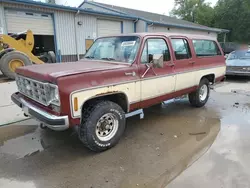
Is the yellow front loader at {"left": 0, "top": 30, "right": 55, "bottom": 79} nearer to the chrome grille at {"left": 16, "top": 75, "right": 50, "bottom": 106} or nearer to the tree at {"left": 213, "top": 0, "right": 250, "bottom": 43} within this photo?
the chrome grille at {"left": 16, "top": 75, "right": 50, "bottom": 106}

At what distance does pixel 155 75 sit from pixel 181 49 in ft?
4.20

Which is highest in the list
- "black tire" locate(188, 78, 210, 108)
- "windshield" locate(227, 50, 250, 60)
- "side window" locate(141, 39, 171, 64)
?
"side window" locate(141, 39, 171, 64)

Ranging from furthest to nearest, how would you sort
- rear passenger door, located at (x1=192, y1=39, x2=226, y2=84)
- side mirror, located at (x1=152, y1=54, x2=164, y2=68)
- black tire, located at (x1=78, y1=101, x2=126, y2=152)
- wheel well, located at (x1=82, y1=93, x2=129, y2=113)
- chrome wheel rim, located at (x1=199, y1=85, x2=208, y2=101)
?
chrome wheel rim, located at (x1=199, y1=85, x2=208, y2=101)
rear passenger door, located at (x1=192, y1=39, x2=226, y2=84)
side mirror, located at (x1=152, y1=54, x2=164, y2=68)
wheel well, located at (x1=82, y1=93, x2=129, y2=113)
black tire, located at (x1=78, y1=101, x2=126, y2=152)

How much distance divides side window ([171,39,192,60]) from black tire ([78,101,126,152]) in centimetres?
212

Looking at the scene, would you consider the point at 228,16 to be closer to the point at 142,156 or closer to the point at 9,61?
the point at 9,61

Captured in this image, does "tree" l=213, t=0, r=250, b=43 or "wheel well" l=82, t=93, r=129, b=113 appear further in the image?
"tree" l=213, t=0, r=250, b=43

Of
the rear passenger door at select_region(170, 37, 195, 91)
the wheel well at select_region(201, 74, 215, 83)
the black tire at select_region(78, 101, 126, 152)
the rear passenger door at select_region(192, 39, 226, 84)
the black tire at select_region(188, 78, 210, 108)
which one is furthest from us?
the wheel well at select_region(201, 74, 215, 83)

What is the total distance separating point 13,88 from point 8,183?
535cm

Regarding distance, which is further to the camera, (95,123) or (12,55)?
(12,55)

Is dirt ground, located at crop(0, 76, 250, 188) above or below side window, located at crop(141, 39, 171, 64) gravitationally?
below

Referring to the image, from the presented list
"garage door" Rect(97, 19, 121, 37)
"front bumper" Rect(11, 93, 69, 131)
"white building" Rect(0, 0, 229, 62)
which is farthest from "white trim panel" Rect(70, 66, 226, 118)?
"garage door" Rect(97, 19, 121, 37)

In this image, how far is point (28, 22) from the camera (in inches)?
448

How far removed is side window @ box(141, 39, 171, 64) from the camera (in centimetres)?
393

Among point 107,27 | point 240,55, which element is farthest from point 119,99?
point 107,27
